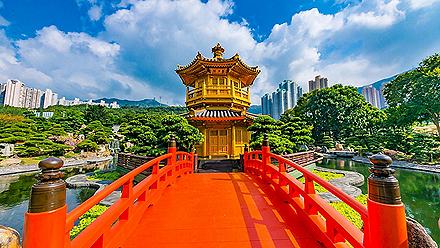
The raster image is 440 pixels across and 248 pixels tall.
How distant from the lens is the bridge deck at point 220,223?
8.16 ft

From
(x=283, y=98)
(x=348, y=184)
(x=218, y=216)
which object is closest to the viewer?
(x=218, y=216)

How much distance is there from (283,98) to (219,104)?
2295 inches

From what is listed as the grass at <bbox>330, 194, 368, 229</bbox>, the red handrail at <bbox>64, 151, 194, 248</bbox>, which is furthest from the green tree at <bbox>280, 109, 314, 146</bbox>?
the red handrail at <bbox>64, 151, 194, 248</bbox>

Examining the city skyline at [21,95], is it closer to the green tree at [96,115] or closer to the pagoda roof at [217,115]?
the green tree at [96,115]

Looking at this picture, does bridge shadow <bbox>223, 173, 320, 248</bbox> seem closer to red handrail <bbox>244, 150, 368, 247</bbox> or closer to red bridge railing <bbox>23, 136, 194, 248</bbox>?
red handrail <bbox>244, 150, 368, 247</bbox>

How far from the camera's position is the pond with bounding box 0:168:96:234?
25.9 ft

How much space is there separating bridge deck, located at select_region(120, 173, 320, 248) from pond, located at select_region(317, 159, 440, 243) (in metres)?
6.27

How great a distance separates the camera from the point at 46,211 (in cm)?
139

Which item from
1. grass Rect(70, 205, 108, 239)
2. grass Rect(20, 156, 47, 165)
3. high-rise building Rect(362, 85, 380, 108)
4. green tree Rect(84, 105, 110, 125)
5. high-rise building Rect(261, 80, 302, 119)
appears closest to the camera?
grass Rect(70, 205, 108, 239)

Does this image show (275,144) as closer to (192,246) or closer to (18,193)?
(192,246)

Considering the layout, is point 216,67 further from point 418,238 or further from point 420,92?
point 420,92

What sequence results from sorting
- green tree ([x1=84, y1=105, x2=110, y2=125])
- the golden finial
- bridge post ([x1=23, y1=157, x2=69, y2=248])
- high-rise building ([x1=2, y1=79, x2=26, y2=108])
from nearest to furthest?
bridge post ([x1=23, y1=157, x2=69, y2=248]) < the golden finial < green tree ([x1=84, y1=105, x2=110, y2=125]) < high-rise building ([x1=2, y1=79, x2=26, y2=108])

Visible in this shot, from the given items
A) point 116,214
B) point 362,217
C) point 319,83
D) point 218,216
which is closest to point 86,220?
point 116,214

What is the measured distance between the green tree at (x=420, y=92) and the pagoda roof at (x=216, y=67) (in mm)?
16198
